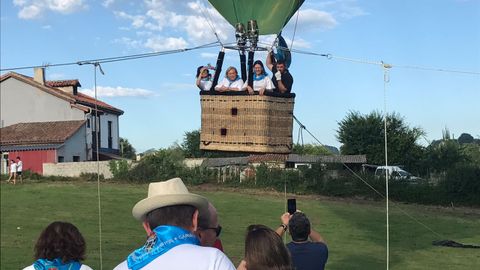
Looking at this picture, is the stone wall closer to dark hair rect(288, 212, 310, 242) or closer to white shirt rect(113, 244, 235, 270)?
dark hair rect(288, 212, 310, 242)

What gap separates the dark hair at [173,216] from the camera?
6.85 ft

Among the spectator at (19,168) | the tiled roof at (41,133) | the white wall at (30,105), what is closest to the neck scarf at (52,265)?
the spectator at (19,168)

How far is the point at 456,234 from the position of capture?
51.0 ft

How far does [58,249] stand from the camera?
113 inches

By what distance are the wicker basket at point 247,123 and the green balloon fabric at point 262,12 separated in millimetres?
1040

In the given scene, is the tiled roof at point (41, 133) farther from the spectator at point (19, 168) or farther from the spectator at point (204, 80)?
the spectator at point (204, 80)

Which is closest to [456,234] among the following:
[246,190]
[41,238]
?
[246,190]

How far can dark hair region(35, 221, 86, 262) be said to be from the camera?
287 centimetres

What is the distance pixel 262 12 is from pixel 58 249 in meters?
4.88

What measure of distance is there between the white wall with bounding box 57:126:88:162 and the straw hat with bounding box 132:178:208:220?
2839 centimetres

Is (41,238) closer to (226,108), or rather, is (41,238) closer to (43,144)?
(226,108)

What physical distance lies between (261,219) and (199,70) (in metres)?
10.3

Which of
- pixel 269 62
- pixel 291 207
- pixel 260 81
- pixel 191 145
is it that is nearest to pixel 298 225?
pixel 291 207

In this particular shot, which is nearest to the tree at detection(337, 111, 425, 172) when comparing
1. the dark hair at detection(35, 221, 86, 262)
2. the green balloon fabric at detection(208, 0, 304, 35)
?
the green balloon fabric at detection(208, 0, 304, 35)
